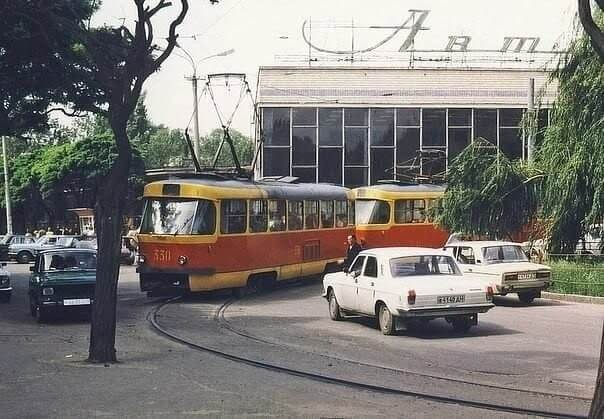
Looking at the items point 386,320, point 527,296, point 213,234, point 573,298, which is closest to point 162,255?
point 213,234

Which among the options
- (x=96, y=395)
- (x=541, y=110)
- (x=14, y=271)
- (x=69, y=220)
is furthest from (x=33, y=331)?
(x=69, y=220)

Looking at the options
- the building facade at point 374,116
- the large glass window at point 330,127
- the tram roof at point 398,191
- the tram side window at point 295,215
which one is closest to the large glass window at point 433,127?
the building facade at point 374,116

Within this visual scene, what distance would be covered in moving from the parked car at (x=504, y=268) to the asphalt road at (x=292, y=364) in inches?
30.1

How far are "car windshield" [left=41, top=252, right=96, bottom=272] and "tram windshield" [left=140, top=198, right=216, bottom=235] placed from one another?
259 centimetres

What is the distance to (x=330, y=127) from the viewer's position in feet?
158

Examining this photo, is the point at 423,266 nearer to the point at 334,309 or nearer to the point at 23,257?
the point at 334,309

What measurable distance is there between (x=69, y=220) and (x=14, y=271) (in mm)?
27295

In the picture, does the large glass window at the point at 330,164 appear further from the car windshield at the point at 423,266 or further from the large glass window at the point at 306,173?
the car windshield at the point at 423,266

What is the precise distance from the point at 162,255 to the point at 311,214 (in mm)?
7296

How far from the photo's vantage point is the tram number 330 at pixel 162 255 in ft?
71.3

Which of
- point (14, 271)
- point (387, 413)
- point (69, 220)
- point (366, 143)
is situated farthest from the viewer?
point (69, 220)

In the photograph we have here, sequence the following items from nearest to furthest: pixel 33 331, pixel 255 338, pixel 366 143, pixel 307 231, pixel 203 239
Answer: pixel 255 338
pixel 33 331
pixel 203 239
pixel 307 231
pixel 366 143

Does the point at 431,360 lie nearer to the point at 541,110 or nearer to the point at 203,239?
the point at 203,239

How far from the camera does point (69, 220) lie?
6831 centimetres
